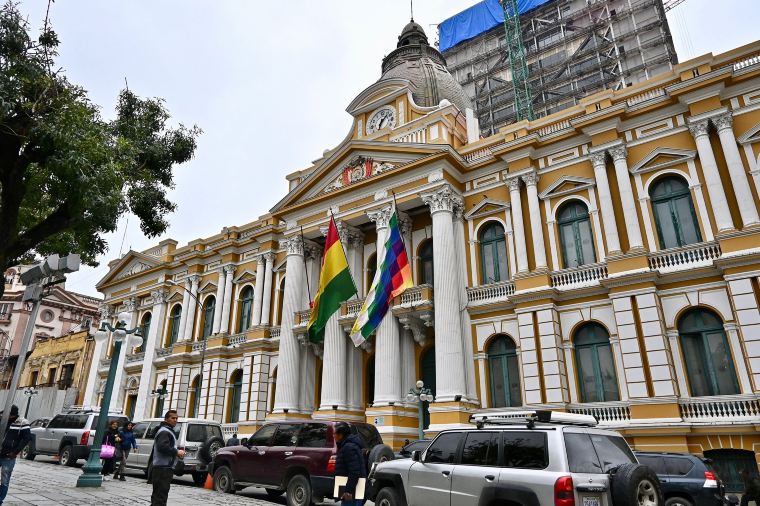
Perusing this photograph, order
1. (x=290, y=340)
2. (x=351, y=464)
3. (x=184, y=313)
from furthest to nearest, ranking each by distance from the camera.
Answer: (x=184, y=313) < (x=290, y=340) < (x=351, y=464)

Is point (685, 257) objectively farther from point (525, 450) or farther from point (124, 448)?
point (124, 448)

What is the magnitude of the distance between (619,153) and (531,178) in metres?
3.25

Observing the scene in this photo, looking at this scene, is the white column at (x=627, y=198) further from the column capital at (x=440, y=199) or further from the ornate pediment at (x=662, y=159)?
the column capital at (x=440, y=199)

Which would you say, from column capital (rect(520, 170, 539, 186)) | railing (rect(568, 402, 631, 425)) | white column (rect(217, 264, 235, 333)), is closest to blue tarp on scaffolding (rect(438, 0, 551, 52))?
column capital (rect(520, 170, 539, 186))

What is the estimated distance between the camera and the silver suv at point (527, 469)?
651cm

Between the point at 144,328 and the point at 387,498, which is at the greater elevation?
the point at 144,328

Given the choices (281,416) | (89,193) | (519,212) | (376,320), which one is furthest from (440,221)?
(89,193)

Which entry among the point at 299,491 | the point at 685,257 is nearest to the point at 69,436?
the point at 299,491

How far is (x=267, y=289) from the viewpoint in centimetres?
2870

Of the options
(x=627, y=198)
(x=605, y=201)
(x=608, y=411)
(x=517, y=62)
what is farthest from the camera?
(x=517, y=62)

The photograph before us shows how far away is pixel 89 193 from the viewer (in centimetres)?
903

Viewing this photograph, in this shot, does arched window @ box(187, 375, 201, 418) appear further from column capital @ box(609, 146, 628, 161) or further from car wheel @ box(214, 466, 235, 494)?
column capital @ box(609, 146, 628, 161)

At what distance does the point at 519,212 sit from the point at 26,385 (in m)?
46.3

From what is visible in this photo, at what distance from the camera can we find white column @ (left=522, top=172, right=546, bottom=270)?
19.6 metres
